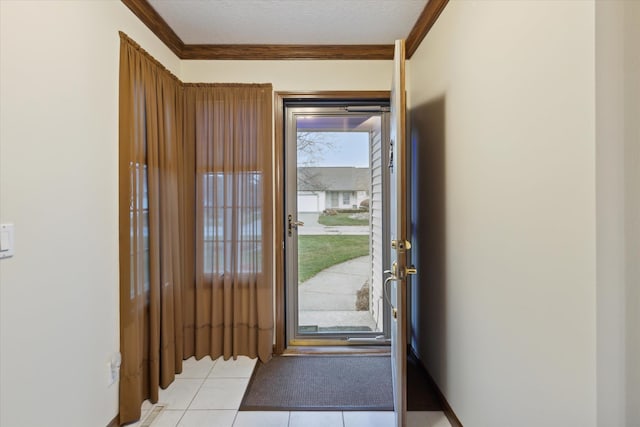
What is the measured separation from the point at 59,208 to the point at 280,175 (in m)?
1.52

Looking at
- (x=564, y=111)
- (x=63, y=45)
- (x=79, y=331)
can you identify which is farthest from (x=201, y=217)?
(x=564, y=111)

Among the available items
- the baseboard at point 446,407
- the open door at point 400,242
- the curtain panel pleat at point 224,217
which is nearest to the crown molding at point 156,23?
the curtain panel pleat at point 224,217

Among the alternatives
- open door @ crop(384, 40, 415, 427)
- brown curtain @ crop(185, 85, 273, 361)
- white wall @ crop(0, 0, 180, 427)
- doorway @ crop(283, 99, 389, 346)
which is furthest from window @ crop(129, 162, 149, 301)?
open door @ crop(384, 40, 415, 427)

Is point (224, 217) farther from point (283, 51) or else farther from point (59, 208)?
point (283, 51)

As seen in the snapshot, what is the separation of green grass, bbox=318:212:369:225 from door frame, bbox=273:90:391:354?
0.40m

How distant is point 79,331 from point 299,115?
85.4 inches

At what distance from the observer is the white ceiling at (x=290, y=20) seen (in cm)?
199

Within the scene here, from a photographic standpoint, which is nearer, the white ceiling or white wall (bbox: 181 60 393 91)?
the white ceiling

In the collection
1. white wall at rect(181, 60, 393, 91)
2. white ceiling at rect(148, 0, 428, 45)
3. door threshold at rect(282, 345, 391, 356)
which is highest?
white ceiling at rect(148, 0, 428, 45)

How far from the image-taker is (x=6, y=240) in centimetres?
112

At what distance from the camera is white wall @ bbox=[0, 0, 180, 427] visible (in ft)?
3.77

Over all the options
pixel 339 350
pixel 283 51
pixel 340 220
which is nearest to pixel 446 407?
pixel 339 350
